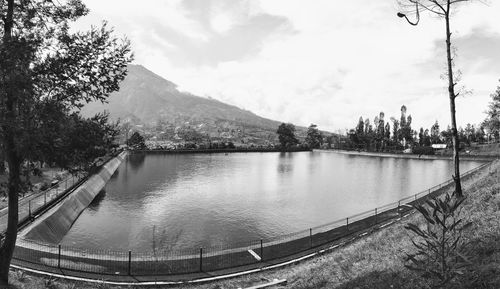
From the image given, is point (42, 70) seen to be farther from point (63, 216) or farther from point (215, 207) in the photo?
point (215, 207)

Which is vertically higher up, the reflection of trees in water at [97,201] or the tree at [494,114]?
the tree at [494,114]

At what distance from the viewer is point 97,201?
49.2m

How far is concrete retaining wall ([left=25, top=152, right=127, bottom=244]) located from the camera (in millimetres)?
26641

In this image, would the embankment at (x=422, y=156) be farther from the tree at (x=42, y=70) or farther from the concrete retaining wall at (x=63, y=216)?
the tree at (x=42, y=70)

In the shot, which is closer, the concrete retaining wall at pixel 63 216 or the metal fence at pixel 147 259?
the metal fence at pixel 147 259

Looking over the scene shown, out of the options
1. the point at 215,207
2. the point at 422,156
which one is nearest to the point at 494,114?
the point at 215,207

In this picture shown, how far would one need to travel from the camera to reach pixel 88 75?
1120 centimetres

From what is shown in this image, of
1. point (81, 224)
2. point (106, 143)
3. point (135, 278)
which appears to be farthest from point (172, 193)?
point (106, 143)

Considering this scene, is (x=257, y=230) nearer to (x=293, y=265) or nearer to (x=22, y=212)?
(x=293, y=265)

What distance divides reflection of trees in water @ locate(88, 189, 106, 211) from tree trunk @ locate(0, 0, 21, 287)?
34.8 m

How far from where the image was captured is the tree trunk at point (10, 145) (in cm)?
919

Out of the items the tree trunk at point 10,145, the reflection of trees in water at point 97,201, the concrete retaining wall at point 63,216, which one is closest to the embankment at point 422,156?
the reflection of trees in water at point 97,201

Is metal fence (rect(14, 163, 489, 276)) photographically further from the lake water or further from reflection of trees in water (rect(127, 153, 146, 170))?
reflection of trees in water (rect(127, 153, 146, 170))

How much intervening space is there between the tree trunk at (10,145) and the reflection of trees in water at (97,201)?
3478cm
